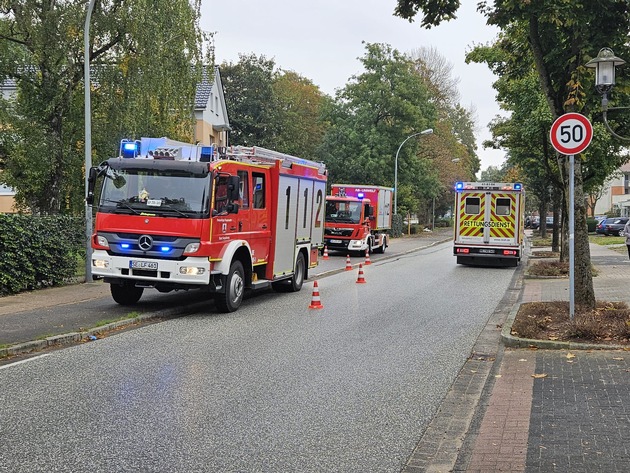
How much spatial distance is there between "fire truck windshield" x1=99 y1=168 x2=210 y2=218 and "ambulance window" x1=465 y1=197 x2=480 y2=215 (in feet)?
48.8

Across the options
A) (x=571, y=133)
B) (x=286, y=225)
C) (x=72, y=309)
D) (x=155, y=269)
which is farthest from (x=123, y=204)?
(x=571, y=133)

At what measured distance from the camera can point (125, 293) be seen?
12.7 metres

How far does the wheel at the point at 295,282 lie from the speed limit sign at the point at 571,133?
751cm

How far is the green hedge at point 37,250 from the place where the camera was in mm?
13297

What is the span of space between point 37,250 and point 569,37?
10.9 meters

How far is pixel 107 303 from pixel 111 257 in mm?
1569

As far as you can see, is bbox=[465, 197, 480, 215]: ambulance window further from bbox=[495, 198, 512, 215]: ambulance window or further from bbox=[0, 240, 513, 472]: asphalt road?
bbox=[0, 240, 513, 472]: asphalt road

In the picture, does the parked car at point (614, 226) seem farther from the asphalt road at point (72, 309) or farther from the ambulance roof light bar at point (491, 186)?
the asphalt road at point (72, 309)

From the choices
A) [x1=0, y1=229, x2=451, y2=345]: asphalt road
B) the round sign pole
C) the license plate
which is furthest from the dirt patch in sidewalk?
the license plate

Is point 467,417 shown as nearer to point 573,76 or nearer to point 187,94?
point 573,76

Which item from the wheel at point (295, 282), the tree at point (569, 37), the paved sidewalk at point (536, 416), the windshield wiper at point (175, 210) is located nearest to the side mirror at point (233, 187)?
the windshield wiper at point (175, 210)

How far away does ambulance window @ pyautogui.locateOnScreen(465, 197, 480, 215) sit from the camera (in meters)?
24.4

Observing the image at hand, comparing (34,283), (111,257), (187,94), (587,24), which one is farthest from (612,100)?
(187,94)

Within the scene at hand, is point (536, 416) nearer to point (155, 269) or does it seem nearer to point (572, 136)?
point (572, 136)
